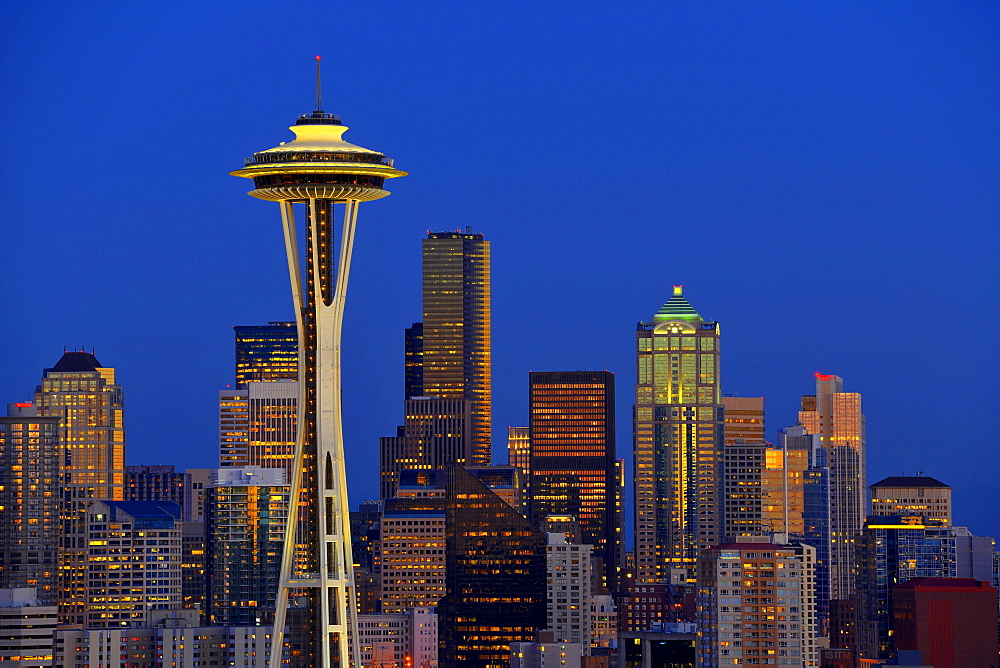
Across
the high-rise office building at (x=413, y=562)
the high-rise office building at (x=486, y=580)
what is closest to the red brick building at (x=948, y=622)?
the high-rise office building at (x=486, y=580)

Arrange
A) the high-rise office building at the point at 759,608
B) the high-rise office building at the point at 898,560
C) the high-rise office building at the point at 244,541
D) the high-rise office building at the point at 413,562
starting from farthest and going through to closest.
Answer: the high-rise office building at the point at 413,562 < the high-rise office building at the point at 898,560 < the high-rise office building at the point at 244,541 < the high-rise office building at the point at 759,608

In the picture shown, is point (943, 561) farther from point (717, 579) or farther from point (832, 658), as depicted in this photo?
point (717, 579)

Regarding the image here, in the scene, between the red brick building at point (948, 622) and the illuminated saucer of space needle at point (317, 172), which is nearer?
the illuminated saucer of space needle at point (317, 172)

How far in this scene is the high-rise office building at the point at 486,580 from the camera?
544ft

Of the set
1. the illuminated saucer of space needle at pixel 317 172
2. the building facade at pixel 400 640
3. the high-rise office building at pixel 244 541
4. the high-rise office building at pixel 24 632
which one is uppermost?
the illuminated saucer of space needle at pixel 317 172

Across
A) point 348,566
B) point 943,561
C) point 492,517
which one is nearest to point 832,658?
point 943,561

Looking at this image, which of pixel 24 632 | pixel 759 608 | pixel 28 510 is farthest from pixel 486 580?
pixel 24 632

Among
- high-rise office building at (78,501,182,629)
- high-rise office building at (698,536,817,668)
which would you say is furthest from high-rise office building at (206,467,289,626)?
high-rise office building at (698,536,817,668)

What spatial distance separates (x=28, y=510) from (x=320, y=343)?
87.3 metres

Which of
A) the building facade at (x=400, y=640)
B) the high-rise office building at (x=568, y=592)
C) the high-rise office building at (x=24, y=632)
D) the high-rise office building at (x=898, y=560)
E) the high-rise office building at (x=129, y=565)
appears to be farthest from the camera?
the high-rise office building at (x=568, y=592)

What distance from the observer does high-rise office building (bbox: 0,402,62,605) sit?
15888cm

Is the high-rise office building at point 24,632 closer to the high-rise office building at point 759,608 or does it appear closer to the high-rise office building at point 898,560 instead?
the high-rise office building at point 759,608

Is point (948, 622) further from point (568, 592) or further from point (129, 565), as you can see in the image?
point (129, 565)

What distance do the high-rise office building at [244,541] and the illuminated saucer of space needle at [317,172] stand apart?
64756mm
